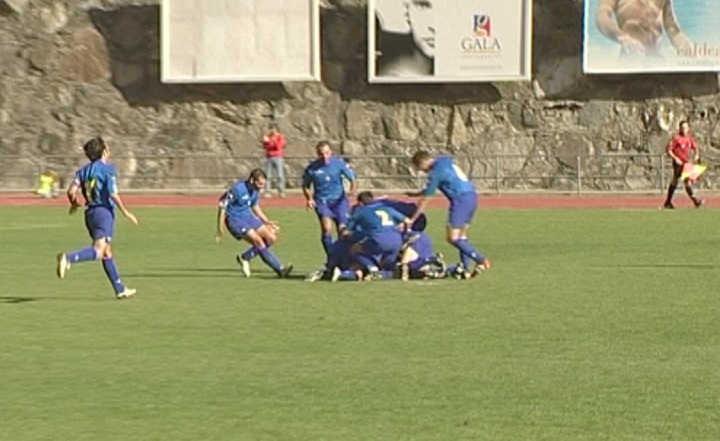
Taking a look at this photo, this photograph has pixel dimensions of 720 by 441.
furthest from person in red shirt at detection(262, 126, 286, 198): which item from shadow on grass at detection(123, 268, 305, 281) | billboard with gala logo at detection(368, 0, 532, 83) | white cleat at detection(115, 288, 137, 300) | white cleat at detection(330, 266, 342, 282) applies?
white cleat at detection(115, 288, 137, 300)

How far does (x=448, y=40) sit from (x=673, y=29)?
5.80 meters

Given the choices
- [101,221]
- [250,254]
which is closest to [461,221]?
[250,254]

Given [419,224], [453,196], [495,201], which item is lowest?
[495,201]

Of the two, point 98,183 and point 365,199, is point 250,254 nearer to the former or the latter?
point 365,199

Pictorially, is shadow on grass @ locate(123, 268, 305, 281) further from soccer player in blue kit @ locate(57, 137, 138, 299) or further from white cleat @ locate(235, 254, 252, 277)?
soccer player in blue kit @ locate(57, 137, 138, 299)

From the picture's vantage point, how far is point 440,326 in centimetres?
1524

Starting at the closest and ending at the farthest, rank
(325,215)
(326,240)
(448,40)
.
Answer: (326,240), (325,215), (448,40)

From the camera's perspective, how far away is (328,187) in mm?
23688

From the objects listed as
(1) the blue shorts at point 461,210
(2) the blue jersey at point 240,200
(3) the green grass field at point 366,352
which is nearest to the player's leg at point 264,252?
(2) the blue jersey at point 240,200

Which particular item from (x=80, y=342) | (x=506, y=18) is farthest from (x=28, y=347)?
(x=506, y=18)

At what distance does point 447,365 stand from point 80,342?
334 centimetres

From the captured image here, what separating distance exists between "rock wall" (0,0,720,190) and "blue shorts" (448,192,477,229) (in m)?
24.2

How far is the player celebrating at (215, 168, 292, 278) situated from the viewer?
2119 centimetres

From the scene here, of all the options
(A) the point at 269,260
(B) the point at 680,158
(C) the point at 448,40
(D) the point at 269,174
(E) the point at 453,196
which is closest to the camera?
(E) the point at 453,196
